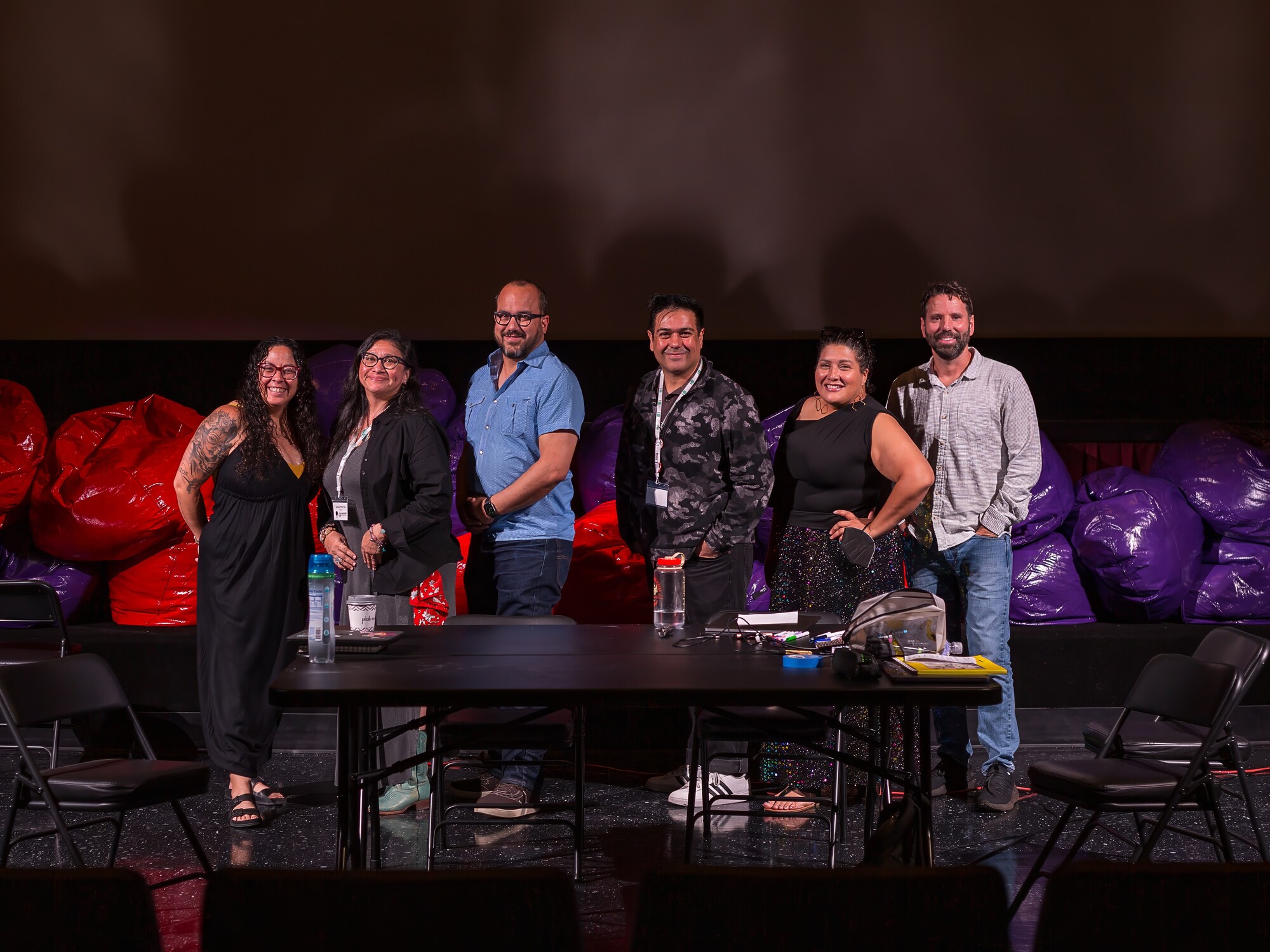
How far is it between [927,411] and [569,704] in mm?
2000

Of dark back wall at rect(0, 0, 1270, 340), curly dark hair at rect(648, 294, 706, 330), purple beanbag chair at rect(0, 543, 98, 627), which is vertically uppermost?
dark back wall at rect(0, 0, 1270, 340)

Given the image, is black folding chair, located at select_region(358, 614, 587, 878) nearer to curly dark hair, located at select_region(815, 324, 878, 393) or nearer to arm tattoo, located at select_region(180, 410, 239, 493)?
arm tattoo, located at select_region(180, 410, 239, 493)

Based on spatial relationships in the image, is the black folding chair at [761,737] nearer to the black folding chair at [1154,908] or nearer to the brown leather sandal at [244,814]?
the brown leather sandal at [244,814]

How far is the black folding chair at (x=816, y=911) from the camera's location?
3.42 ft

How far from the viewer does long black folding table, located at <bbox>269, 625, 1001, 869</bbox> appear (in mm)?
1900

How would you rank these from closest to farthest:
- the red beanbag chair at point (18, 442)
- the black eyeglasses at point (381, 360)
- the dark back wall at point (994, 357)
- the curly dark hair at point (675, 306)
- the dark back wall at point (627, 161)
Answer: the black eyeglasses at point (381, 360)
the curly dark hair at point (675, 306)
the red beanbag chair at point (18, 442)
the dark back wall at point (627, 161)
the dark back wall at point (994, 357)

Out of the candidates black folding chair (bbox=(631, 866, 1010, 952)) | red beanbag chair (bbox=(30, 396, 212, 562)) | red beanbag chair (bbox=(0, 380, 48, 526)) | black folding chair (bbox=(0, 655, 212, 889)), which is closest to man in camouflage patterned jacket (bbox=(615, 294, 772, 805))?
black folding chair (bbox=(0, 655, 212, 889))

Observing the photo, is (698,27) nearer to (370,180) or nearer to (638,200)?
(638,200)

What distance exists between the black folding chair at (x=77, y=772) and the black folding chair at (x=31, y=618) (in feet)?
2.62

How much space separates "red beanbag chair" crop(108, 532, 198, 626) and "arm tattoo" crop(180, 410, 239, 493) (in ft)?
3.02

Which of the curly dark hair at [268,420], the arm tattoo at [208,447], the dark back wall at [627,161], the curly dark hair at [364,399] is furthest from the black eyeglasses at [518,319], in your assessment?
the dark back wall at [627,161]

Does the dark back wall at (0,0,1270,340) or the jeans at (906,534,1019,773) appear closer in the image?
Answer: the jeans at (906,534,1019,773)

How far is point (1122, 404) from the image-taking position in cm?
471

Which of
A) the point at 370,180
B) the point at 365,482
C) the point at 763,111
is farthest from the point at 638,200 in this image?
the point at 365,482
